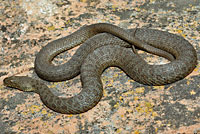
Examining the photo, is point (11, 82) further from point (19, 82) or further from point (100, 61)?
point (100, 61)

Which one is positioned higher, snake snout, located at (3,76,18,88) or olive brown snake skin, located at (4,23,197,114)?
olive brown snake skin, located at (4,23,197,114)

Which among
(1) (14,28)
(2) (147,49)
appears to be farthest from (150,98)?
(1) (14,28)

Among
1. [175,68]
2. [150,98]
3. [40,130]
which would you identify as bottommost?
[40,130]

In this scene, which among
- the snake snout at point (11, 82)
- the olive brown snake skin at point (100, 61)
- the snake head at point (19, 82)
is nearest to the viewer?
the olive brown snake skin at point (100, 61)

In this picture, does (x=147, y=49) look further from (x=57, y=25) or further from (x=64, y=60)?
(x=57, y=25)

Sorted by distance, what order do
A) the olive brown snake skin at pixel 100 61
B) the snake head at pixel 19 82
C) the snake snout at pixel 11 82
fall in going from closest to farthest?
the olive brown snake skin at pixel 100 61
the snake head at pixel 19 82
the snake snout at pixel 11 82

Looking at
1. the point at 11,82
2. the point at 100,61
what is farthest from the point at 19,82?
the point at 100,61

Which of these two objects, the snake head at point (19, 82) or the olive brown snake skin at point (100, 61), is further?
the snake head at point (19, 82)
